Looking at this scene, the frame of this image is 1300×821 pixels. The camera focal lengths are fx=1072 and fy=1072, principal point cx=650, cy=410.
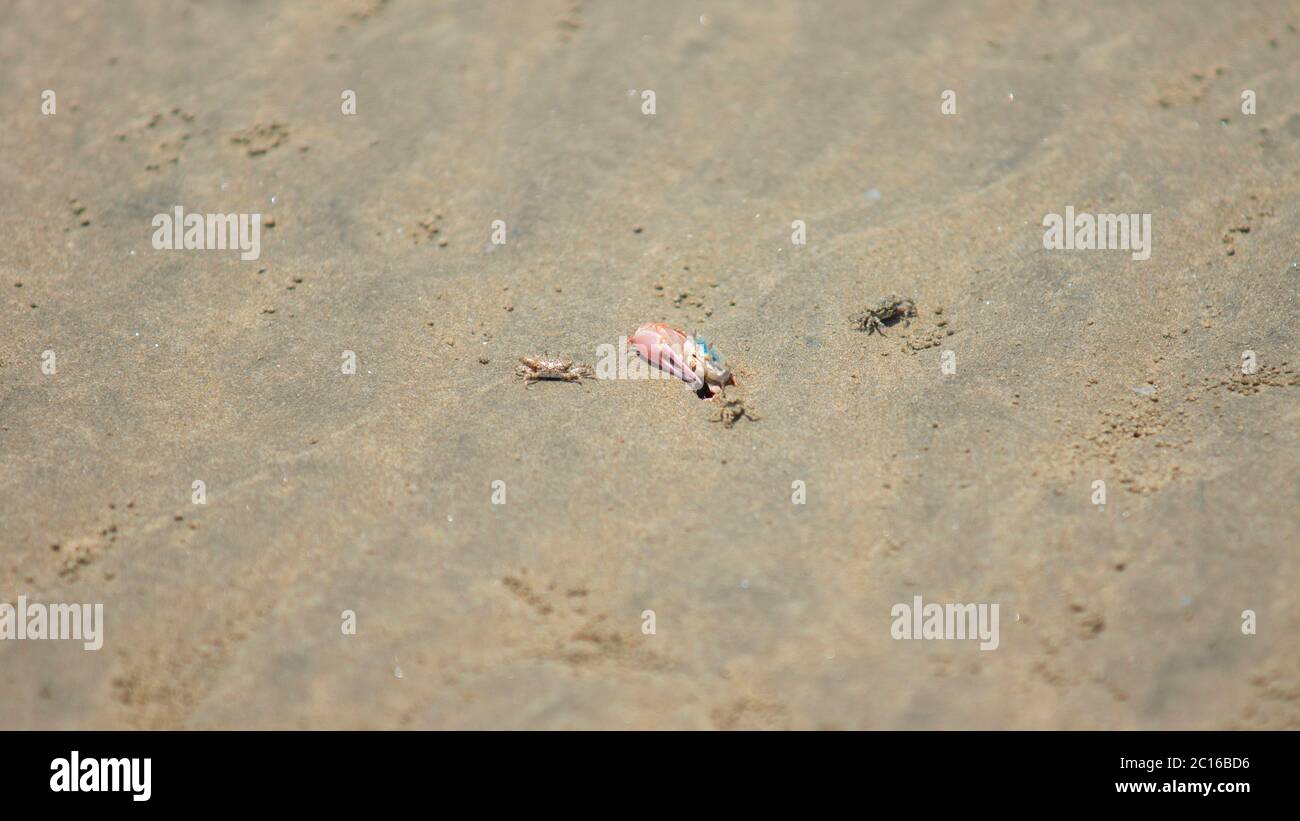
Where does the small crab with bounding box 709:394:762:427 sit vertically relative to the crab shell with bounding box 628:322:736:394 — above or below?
below

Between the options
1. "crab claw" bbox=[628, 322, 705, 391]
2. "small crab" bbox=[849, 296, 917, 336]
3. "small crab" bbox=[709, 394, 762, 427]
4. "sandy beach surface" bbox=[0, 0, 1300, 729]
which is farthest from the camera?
"small crab" bbox=[849, 296, 917, 336]

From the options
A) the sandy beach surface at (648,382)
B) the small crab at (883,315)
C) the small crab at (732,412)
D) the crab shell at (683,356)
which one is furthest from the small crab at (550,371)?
the small crab at (883,315)

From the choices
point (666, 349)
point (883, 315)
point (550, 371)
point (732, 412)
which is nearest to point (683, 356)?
point (666, 349)

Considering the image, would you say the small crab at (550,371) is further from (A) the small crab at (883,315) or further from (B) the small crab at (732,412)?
(A) the small crab at (883,315)

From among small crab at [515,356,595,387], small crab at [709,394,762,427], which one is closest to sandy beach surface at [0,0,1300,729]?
small crab at [709,394,762,427]

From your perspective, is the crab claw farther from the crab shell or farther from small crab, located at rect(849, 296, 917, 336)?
small crab, located at rect(849, 296, 917, 336)

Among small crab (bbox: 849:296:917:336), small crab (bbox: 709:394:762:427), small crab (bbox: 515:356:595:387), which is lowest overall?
small crab (bbox: 709:394:762:427)

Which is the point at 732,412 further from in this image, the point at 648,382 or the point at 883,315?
the point at 883,315

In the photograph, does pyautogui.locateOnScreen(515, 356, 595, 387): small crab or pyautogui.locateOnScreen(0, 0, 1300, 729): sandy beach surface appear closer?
pyautogui.locateOnScreen(0, 0, 1300, 729): sandy beach surface
